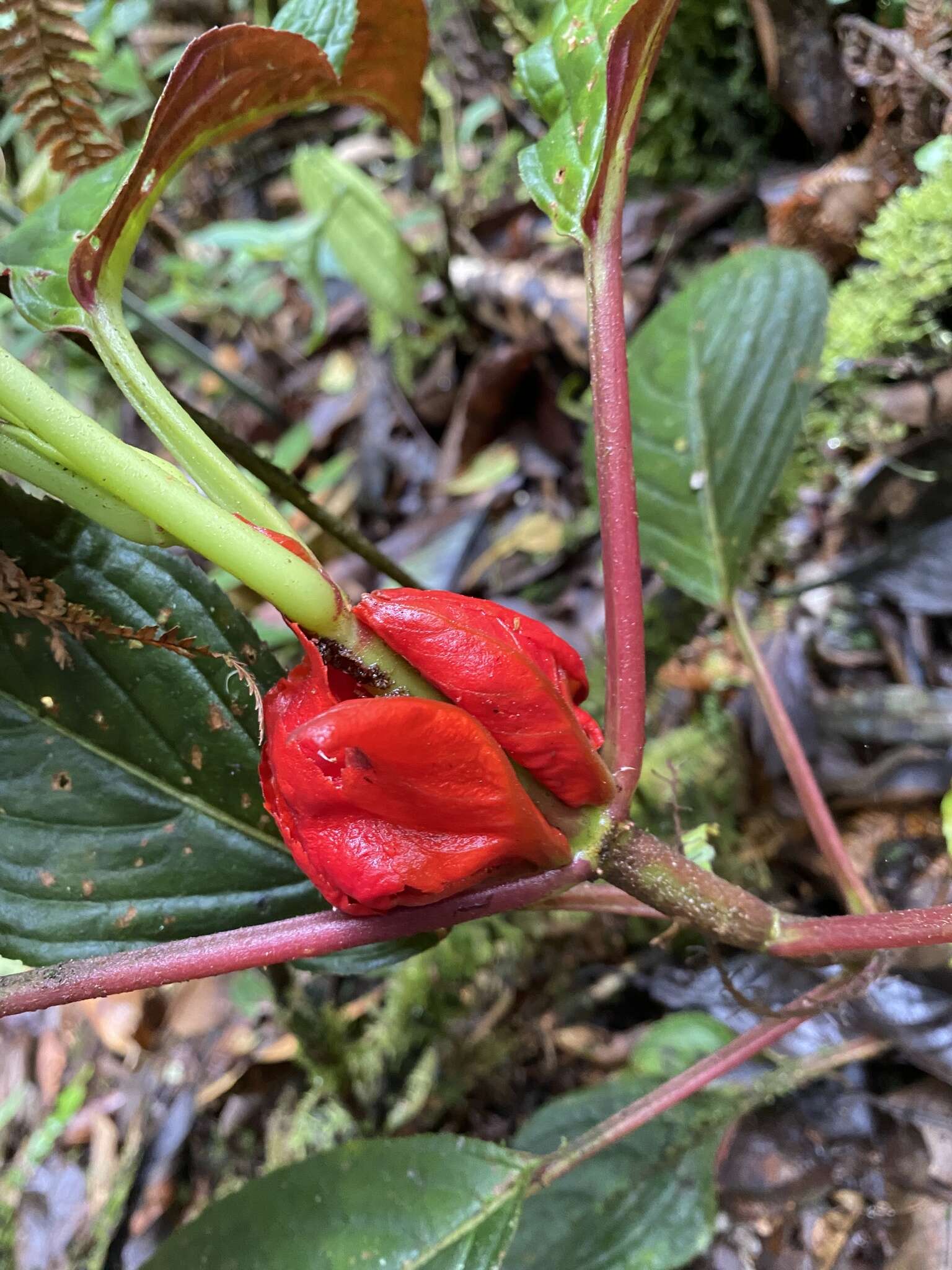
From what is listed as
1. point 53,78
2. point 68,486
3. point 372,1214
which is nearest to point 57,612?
point 68,486

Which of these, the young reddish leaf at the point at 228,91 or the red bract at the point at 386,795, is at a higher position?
the young reddish leaf at the point at 228,91

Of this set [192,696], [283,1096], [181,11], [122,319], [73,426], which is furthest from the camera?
[181,11]

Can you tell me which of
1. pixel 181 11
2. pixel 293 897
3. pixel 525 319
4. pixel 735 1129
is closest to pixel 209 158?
pixel 181 11

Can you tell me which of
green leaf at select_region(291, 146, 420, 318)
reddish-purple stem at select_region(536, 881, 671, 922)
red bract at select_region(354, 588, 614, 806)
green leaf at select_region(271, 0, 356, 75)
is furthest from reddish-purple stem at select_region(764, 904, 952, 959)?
green leaf at select_region(291, 146, 420, 318)

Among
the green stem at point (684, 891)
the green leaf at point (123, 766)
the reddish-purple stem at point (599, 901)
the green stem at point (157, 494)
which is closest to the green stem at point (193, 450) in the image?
the green stem at point (157, 494)

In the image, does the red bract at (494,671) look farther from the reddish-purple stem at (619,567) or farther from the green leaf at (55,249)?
the green leaf at (55,249)

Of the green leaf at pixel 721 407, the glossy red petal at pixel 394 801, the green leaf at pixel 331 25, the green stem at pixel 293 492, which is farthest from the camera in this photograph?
the green leaf at pixel 721 407

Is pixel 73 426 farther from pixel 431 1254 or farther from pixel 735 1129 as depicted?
pixel 735 1129
